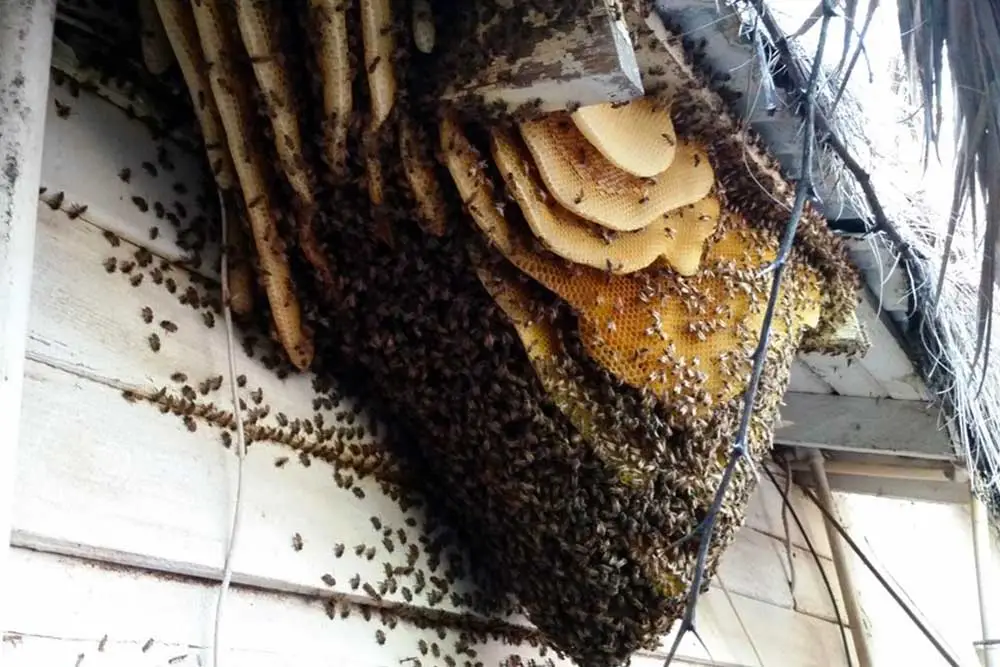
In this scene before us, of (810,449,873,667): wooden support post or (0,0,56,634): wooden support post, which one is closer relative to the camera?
(0,0,56,634): wooden support post

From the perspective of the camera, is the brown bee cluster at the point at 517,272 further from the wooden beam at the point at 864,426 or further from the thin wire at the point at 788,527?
the thin wire at the point at 788,527

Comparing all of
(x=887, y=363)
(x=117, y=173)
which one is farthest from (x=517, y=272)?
(x=887, y=363)

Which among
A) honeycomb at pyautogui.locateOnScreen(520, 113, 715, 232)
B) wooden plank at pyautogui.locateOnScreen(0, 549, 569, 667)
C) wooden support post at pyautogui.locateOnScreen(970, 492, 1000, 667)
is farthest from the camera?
wooden support post at pyautogui.locateOnScreen(970, 492, 1000, 667)

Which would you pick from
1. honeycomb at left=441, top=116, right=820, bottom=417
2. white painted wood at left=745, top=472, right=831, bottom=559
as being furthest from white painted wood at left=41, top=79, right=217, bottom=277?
white painted wood at left=745, top=472, right=831, bottom=559

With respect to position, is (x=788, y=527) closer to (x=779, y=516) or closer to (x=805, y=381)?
(x=779, y=516)

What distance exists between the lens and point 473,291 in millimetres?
1942

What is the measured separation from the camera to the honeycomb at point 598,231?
1764mm

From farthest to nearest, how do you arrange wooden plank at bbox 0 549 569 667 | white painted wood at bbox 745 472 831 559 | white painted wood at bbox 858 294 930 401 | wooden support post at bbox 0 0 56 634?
1. white painted wood at bbox 745 472 831 559
2. white painted wood at bbox 858 294 930 401
3. wooden plank at bbox 0 549 569 667
4. wooden support post at bbox 0 0 56 634

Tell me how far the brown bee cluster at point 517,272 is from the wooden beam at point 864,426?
4.31 feet

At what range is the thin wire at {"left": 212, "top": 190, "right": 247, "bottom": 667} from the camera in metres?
1.61

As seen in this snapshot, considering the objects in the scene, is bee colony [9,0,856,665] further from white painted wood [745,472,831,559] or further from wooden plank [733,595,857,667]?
white painted wood [745,472,831,559]

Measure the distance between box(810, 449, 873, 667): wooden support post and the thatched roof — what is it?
648 mm

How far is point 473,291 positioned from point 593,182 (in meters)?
0.33

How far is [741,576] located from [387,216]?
2.51m
